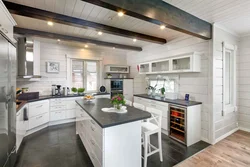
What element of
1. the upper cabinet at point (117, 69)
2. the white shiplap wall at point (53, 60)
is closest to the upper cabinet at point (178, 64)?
the upper cabinet at point (117, 69)

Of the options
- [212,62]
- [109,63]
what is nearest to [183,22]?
[212,62]

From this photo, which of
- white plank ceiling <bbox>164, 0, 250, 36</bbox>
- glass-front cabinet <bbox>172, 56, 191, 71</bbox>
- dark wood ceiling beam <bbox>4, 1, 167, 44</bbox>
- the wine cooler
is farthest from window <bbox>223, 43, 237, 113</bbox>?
dark wood ceiling beam <bbox>4, 1, 167, 44</bbox>

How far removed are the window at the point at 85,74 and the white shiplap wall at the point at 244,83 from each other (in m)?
4.84

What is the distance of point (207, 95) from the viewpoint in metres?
2.95

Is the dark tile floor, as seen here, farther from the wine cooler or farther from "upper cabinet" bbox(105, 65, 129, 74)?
"upper cabinet" bbox(105, 65, 129, 74)

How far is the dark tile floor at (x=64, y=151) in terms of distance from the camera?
7.20ft

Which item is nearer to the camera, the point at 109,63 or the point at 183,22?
the point at 183,22

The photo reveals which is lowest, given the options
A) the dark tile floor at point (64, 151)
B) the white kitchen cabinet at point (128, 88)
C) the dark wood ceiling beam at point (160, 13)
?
the dark tile floor at point (64, 151)

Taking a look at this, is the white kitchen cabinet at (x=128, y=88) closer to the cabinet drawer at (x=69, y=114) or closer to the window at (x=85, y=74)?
the window at (x=85, y=74)

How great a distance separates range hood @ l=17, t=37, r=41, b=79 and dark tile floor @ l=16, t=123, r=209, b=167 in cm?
169

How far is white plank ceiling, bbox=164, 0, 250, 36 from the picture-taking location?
79.7 inches

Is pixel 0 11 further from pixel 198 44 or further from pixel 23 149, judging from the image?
pixel 198 44

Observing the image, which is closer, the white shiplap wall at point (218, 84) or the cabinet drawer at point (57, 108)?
the white shiplap wall at point (218, 84)

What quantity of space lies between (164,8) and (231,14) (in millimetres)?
1467
